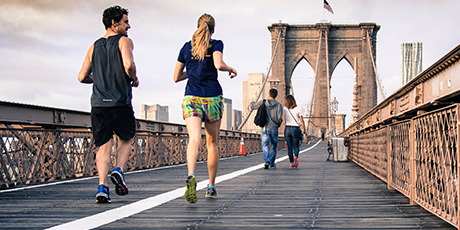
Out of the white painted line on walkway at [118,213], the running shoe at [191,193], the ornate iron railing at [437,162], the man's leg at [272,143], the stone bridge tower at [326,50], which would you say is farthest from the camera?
the stone bridge tower at [326,50]

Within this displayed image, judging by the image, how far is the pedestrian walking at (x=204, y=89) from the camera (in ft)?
15.1

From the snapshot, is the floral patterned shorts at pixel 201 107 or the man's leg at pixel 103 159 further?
the floral patterned shorts at pixel 201 107

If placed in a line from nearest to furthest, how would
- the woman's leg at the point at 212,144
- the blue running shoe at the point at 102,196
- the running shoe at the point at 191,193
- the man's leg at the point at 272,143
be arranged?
the running shoe at the point at 191,193
the blue running shoe at the point at 102,196
the woman's leg at the point at 212,144
the man's leg at the point at 272,143

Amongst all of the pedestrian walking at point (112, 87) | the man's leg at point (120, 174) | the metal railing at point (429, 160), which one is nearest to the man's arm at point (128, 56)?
the pedestrian walking at point (112, 87)

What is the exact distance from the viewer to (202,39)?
4668 mm

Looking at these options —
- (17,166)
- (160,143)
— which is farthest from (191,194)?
(160,143)

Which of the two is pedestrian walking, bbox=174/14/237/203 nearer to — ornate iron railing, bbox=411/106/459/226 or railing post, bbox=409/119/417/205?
railing post, bbox=409/119/417/205

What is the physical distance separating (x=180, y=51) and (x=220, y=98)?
618 millimetres

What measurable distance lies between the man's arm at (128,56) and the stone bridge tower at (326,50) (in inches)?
2690

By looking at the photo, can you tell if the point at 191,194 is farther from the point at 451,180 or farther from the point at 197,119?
the point at 451,180

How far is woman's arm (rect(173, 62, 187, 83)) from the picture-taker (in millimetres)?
4883

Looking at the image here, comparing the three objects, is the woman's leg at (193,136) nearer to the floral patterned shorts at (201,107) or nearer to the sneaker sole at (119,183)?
the floral patterned shorts at (201,107)

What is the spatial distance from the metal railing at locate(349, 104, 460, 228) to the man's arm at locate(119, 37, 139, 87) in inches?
94.4

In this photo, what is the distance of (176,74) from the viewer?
16.1 ft
